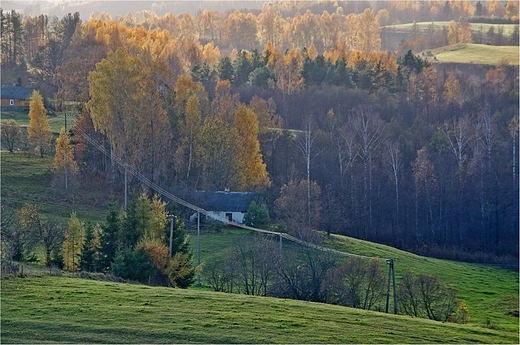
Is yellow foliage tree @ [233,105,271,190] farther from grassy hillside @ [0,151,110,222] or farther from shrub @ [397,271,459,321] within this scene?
shrub @ [397,271,459,321]

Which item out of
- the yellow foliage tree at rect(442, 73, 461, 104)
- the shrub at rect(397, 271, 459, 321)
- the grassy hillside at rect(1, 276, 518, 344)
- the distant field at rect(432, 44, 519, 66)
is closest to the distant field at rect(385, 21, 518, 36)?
the distant field at rect(432, 44, 519, 66)

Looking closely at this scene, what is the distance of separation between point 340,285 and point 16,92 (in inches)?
1737

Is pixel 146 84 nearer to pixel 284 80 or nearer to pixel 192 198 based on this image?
pixel 192 198

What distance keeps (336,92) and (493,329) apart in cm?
5086

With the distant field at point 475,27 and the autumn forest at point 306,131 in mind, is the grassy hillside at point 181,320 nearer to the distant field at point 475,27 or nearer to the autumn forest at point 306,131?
the autumn forest at point 306,131

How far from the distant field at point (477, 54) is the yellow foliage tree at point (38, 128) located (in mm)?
→ 63062

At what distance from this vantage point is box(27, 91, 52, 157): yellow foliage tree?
52.2m

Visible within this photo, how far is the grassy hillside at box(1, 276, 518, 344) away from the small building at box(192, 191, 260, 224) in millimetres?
18834

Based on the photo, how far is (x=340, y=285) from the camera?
102 ft

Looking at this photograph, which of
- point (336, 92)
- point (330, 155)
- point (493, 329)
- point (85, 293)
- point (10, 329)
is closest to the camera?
point (10, 329)

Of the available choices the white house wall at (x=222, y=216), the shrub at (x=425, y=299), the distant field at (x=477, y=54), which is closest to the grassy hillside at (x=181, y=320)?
the shrub at (x=425, y=299)

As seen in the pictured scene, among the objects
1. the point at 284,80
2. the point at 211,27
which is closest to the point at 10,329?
the point at 284,80

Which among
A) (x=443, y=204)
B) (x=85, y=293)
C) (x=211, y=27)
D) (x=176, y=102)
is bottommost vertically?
(x=443, y=204)

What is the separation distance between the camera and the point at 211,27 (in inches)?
5379
